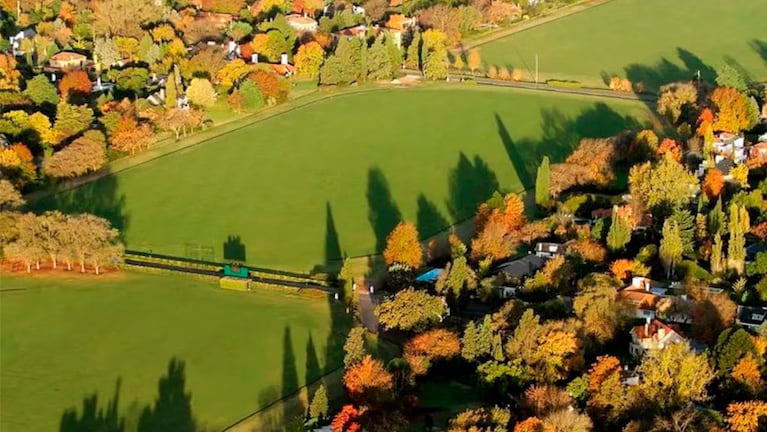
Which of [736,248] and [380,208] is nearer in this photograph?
[736,248]

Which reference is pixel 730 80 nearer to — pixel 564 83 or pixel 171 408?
pixel 564 83

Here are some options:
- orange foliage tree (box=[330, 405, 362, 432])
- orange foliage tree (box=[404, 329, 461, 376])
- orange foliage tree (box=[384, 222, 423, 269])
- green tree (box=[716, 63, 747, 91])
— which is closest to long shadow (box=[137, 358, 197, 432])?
orange foliage tree (box=[330, 405, 362, 432])

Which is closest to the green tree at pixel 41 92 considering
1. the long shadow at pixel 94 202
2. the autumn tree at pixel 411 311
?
the long shadow at pixel 94 202

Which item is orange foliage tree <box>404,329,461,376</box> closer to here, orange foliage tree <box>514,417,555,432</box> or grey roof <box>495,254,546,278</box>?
orange foliage tree <box>514,417,555,432</box>

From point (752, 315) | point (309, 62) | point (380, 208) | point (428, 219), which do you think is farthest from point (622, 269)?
point (309, 62)

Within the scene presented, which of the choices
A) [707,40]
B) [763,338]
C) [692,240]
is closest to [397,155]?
[692,240]

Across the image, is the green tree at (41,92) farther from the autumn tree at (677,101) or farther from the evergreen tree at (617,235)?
the evergreen tree at (617,235)
